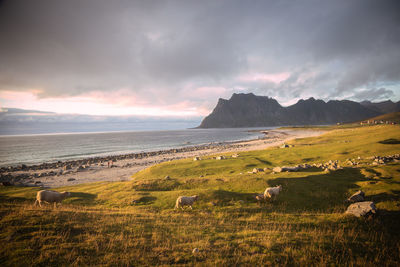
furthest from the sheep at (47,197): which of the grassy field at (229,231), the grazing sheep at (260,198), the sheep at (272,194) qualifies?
the sheep at (272,194)

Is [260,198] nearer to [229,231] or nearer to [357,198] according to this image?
[229,231]

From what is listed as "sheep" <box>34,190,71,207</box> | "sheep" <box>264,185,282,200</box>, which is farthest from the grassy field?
"sheep" <box>34,190,71,207</box>

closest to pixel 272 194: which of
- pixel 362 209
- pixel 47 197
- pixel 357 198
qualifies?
pixel 362 209

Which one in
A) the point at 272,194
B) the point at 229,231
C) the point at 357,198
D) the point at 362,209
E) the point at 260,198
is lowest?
the point at 260,198

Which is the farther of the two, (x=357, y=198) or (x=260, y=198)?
(x=260, y=198)

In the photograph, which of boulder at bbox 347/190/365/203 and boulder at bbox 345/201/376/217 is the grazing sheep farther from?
boulder at bbox 347/190/365/203

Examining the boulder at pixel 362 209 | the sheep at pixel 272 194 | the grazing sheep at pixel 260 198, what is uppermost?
the boulder at pixel 362 209

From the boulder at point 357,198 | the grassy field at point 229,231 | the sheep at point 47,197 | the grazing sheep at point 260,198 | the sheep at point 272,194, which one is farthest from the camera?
the sheep at point 47,197

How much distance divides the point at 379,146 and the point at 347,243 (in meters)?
38.0

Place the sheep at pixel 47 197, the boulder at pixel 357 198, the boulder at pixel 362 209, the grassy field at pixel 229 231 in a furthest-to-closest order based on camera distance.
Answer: the sheep at pixel 47 197, the boulder at pixel 357 198, the boulder at pixel 362 209, the grassy field at pixel 229 231

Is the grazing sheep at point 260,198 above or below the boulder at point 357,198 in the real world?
below

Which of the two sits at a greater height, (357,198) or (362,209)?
(362,209)

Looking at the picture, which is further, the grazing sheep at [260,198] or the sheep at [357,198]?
the grazing sheep at [260,198]

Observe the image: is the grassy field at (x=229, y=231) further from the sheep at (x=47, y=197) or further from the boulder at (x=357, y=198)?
the sheep at (x=47, y=197)
